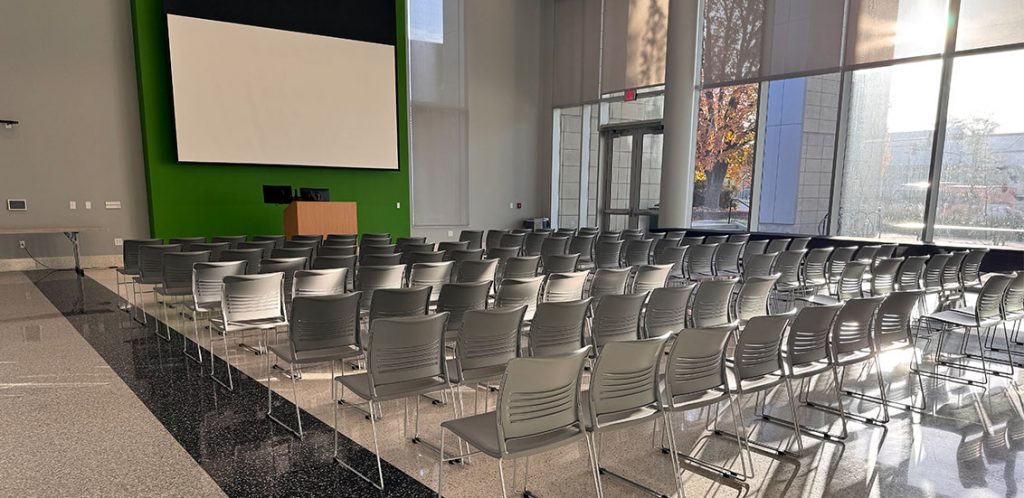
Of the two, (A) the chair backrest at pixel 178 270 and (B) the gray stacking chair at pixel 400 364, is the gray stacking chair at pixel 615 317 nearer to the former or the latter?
(B) the gray stacking chair at pixel 400 364

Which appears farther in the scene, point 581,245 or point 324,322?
point 581,245

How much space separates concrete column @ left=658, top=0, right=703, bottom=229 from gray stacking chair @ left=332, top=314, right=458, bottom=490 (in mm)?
9894

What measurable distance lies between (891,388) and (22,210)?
44.3ft

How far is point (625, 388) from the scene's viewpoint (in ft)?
9.78

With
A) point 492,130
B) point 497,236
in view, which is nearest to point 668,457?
point 497,236

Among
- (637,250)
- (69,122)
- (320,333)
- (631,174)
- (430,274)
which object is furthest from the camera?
(631,174)

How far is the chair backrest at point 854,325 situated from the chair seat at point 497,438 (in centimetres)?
236

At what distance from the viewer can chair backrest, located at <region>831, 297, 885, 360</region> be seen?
4027 millimetres

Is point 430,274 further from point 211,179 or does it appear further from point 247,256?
point 211,179

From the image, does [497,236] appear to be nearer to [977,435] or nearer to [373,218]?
[373,218]

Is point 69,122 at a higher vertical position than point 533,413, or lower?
higher

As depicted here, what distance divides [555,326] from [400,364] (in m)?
1.16

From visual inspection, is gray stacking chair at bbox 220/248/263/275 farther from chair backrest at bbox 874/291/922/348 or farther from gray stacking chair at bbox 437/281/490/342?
chair backrest at bbox 874/291/922/348

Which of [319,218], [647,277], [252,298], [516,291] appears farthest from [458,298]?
[319,218]
